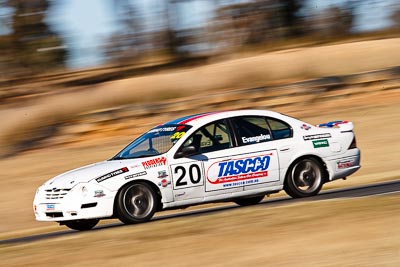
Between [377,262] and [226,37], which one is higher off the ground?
[226,37]

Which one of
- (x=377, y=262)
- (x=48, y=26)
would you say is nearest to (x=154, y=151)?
(x=377, y=262)

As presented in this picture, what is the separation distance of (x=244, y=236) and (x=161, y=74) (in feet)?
100

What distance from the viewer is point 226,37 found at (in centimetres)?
4397

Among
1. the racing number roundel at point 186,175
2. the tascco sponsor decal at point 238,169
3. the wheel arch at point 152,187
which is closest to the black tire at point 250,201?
the tascco sponsor decal at point 238,169

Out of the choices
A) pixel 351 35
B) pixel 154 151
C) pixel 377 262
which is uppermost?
pixel 351 35

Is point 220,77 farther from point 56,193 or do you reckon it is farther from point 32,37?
point 56,193

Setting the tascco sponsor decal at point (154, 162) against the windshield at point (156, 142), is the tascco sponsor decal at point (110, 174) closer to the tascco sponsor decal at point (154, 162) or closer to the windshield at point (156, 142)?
the tascco sponsor decal at point (154, 162)

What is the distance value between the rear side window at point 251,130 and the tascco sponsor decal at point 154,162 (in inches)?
47.9

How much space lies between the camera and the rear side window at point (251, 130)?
1241cm

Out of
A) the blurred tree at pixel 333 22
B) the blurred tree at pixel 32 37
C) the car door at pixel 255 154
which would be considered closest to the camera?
the car door at pixel 255 154

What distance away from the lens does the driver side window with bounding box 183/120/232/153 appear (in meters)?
12.1

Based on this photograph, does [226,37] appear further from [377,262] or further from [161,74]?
[377,262]

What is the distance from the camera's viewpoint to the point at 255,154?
487 inches

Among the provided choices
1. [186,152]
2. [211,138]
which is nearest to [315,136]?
[211,138]
